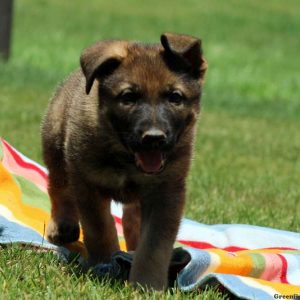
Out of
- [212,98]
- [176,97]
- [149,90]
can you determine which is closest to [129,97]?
[149,90]

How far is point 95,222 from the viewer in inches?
178

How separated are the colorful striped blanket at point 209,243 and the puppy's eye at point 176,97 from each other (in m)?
0.75

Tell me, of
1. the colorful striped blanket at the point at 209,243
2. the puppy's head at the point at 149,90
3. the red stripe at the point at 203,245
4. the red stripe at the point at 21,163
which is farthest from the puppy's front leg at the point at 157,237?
the red stripe at the point at 21,163

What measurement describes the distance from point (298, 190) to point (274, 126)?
5.00m

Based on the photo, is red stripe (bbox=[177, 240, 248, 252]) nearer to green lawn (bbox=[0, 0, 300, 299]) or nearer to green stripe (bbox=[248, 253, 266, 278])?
green stripe (bbox=[248, 253, 266, 278])

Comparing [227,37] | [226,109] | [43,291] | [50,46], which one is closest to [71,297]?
[43,291]

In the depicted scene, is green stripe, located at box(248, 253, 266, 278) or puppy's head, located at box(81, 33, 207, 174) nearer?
puppy's head, located at box(81, 33, 207, 174)

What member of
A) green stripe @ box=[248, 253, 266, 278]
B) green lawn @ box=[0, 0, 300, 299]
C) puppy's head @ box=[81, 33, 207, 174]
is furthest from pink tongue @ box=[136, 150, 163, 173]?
green stripe @ box=[248, 253, 266, 278]

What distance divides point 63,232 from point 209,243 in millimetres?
943

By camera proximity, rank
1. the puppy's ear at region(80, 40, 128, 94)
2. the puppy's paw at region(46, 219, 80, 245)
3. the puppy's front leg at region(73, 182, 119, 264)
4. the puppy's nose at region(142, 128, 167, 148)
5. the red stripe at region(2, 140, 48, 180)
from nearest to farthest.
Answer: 1. the puppy's nose at region(142, 128, 167, 148)
2. the puppy's ear at region(80, 40, 128, 94)
3. the puppy's front leg at region(73, 182, 119, 264)
4. the puppy's paw at region(46, 219, 80, 245)
5. the red stripe at region(2, 140, 48, 180)

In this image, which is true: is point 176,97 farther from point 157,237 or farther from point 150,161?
point 157,237

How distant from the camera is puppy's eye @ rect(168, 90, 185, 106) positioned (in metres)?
4.29

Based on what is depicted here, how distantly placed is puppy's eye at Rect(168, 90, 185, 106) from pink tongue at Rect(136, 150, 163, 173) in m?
0.27

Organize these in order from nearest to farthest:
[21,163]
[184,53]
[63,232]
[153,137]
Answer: [153,137]
[184,53]
[63,232]
[21,163]
